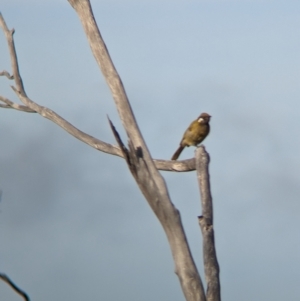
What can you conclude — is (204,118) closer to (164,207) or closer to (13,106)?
(13,106)

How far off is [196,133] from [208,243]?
5782 mm

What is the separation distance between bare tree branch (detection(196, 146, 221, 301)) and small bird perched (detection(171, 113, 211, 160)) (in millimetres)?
4686

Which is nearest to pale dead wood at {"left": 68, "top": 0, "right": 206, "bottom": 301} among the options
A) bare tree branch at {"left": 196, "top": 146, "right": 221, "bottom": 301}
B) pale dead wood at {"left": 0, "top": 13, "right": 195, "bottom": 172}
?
bare tree branch at {"left": 196, "top": 146, "right": 221, "bottom": 301}

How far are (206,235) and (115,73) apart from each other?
1.61 metres

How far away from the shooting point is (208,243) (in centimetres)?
543

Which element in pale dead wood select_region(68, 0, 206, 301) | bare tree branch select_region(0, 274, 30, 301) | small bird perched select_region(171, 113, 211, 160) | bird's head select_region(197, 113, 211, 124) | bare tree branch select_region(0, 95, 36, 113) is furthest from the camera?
bird's head select_region(197, 113, 211, 124)

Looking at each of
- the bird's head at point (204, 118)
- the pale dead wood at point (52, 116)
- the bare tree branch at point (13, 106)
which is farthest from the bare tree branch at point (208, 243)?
the bird's head at point (204, 118)

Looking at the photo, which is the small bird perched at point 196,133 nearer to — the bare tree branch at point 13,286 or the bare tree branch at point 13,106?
the bare tree branch at point 13,106

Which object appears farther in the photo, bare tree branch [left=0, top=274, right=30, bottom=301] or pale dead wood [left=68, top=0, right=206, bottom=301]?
pale dead wood [left=68, top=0, right=206, bottom=301]

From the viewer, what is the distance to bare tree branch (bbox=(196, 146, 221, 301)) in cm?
522

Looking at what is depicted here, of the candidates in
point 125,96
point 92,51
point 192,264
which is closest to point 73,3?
point 92,51

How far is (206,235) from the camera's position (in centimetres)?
546

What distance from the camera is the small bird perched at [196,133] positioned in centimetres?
1077

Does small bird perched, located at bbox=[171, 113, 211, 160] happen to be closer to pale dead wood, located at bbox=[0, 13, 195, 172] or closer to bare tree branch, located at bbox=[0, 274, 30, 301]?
pale dead wood, located at bbox=[0, 13, 195, 172]
